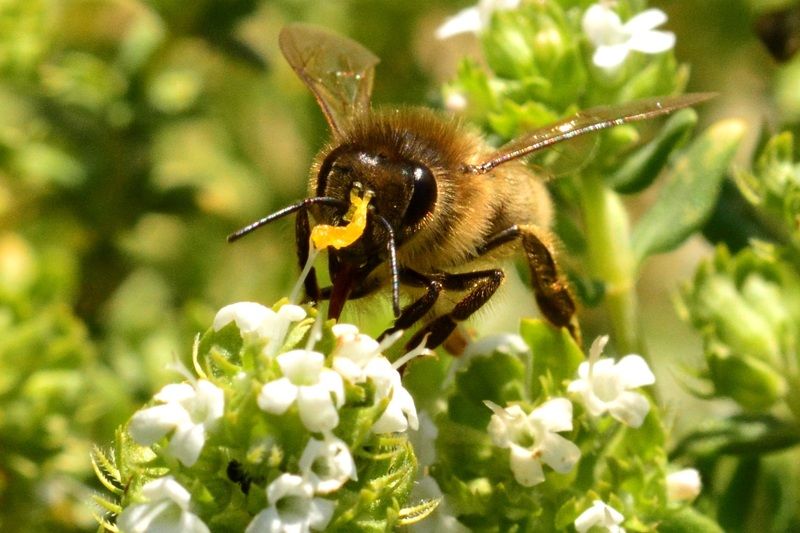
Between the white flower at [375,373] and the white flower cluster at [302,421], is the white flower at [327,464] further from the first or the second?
the white flower at [375,373]

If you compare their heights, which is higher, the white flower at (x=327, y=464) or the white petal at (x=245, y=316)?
the white petal at (x=245, y=316)

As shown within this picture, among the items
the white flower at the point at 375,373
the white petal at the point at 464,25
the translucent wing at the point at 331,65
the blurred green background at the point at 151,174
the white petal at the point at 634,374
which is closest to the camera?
the white flower at the point at 375,373

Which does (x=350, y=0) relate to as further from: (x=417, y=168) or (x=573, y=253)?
(x=417, y=168)

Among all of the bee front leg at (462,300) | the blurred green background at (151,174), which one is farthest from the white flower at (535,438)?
the blurred green background at (151,174)

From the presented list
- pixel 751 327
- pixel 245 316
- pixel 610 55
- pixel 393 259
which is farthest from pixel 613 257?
pixel 245 316

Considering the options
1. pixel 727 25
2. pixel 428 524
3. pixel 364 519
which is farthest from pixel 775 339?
pixel 727 25
